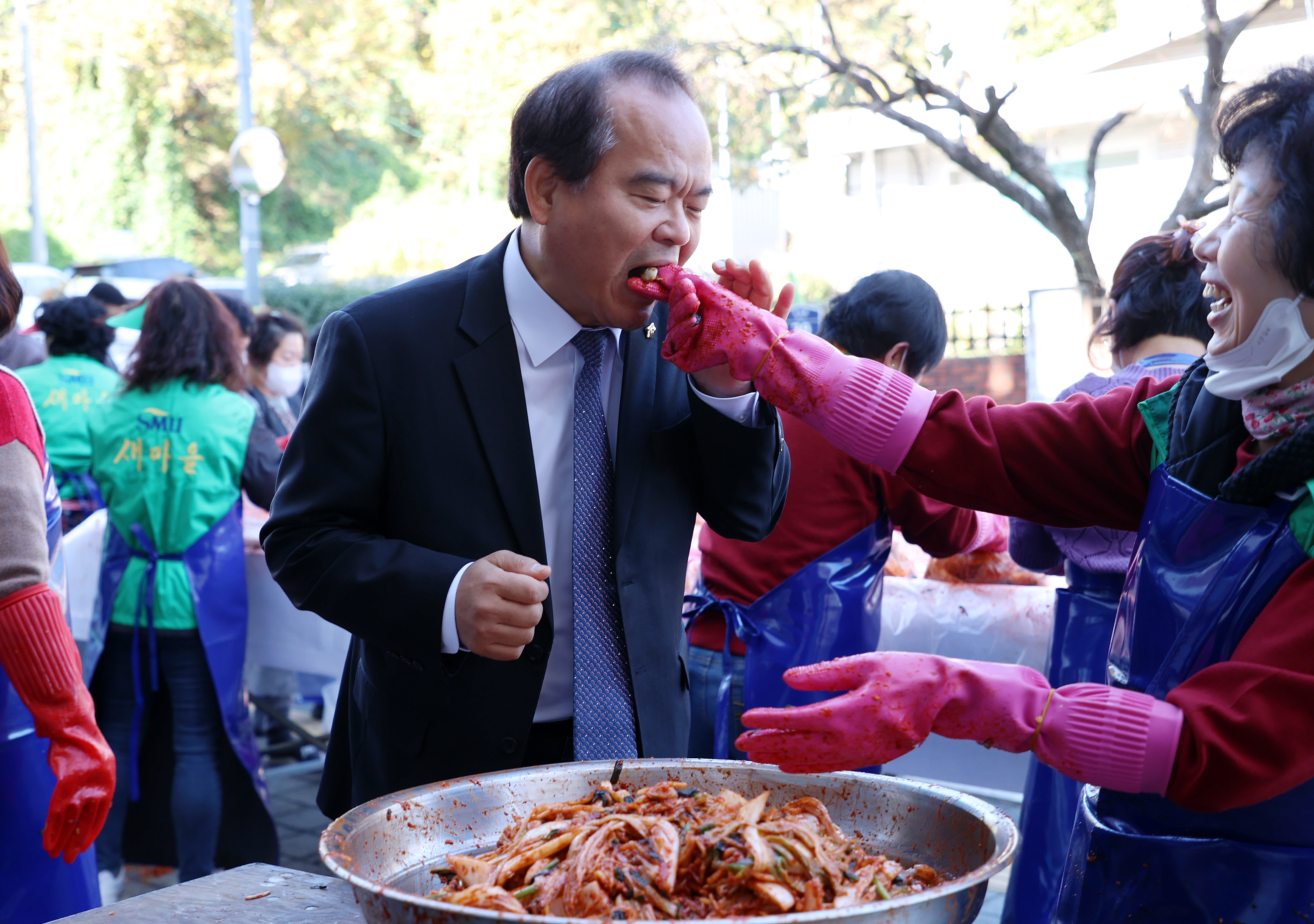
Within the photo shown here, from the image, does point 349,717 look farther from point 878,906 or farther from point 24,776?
point 878,906

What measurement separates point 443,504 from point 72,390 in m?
3.37

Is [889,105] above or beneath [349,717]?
above

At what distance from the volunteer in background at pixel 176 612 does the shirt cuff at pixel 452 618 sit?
2.90 meters

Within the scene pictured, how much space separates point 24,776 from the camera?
2199mm

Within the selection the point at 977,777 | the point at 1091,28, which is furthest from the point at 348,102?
the point at 977,777

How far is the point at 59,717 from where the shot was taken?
1.97 m

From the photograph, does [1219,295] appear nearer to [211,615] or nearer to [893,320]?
[893,320]

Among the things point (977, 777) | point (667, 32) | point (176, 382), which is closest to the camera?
point (977, 777)

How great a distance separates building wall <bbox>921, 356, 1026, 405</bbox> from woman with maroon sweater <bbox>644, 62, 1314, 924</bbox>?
29.6 feet

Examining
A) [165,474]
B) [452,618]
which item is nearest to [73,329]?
[165,474]

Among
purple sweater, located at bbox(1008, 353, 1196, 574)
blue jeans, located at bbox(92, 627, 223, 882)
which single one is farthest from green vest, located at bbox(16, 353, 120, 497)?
purple sweater, located at bbox(1008, 353, 1196, 574)

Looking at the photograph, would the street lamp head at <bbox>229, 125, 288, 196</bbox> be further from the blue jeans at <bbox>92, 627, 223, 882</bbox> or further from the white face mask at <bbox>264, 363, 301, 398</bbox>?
the blue jeans at <bbox>92, 627, 223, 882</bbox>

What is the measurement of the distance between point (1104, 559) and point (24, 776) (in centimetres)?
258

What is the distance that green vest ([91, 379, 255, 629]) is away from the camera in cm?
414
